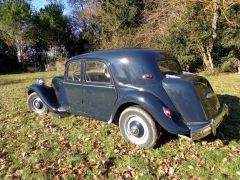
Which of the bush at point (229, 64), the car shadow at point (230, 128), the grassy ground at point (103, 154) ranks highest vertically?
the bush at point (229, 64)

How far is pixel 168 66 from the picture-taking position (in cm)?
528

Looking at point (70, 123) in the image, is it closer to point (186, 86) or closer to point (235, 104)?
point (186, 86)

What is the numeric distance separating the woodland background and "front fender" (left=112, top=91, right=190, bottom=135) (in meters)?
11.3

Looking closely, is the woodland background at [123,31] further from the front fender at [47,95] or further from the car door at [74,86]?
the front fender at [47,95]

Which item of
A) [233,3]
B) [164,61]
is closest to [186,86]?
[164,61]

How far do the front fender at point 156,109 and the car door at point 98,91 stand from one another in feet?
1.77

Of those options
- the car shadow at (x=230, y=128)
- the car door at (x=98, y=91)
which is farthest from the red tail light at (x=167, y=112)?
the car shadow at (x=230, y=128)

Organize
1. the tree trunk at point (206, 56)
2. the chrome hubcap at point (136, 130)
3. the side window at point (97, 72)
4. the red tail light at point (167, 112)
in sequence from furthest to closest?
1. the tree trunk at point (206, 56)
2. the side window at point (97, 72)
3. the chrome hubcap at point (136, 130)
4. the red tail light at point (167, 112)

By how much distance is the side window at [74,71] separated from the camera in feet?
19.0

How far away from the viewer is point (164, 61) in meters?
5.24

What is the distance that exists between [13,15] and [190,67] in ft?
63.0

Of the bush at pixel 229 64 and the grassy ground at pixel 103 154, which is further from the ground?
the bush at pixel 229 64

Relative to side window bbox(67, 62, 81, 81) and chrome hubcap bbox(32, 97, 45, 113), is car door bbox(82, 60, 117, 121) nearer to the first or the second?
side window bbox(67, 62, 81, 81)

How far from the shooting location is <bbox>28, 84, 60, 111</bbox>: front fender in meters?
6.43
